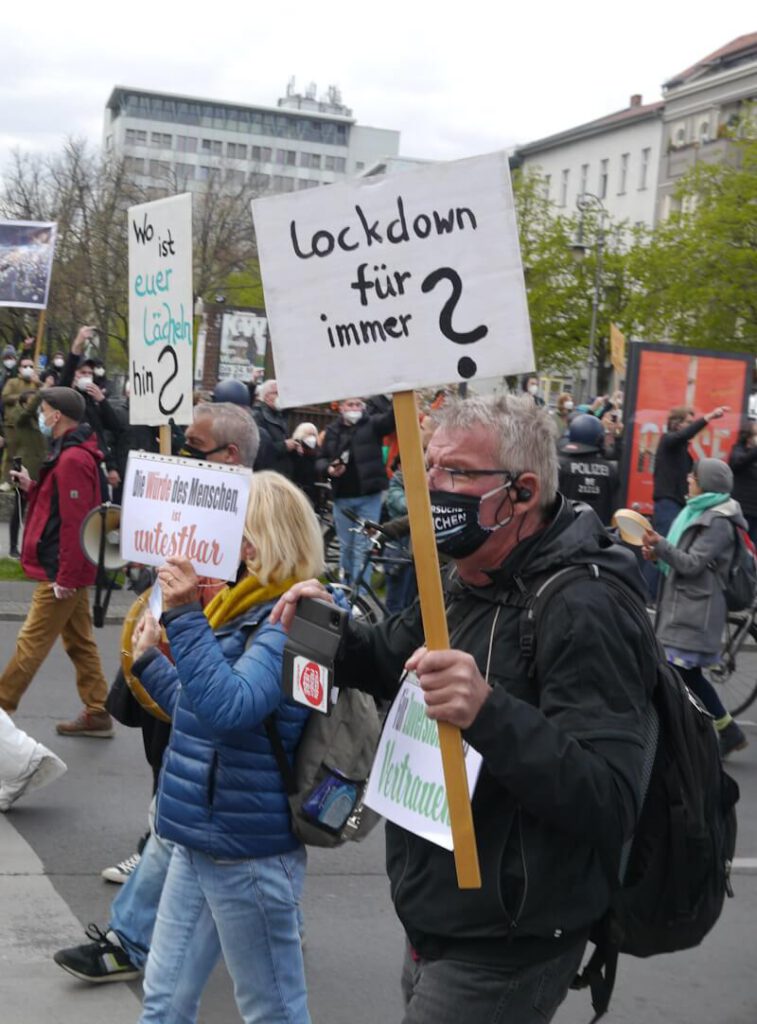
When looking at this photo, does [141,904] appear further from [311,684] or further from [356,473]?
[356,473]

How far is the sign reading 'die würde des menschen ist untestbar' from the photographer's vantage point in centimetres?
263

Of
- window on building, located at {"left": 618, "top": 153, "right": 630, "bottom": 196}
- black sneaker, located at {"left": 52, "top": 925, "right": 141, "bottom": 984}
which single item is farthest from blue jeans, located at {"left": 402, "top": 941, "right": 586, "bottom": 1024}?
window on building, located at {"left": 618, "top": 153, "right": 630, "bottom": 196}

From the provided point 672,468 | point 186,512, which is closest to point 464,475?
point 186,512

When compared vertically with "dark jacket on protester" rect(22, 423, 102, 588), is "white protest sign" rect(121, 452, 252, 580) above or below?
above

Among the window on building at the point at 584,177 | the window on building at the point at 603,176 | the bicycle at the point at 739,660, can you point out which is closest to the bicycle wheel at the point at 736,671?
the bicycle at the point at 739,660

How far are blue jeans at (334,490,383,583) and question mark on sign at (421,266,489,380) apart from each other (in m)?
9.60

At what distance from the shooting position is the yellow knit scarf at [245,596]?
373 centimetres

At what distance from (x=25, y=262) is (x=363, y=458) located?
7.43 meters

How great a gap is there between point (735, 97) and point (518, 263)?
62.9 metres

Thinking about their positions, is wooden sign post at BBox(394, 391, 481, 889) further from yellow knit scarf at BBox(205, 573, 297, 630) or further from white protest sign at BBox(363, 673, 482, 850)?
yellow knit scarf at BBox(205, 573, 297, 630)

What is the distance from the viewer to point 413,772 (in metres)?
2.78

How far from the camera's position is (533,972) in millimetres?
2580

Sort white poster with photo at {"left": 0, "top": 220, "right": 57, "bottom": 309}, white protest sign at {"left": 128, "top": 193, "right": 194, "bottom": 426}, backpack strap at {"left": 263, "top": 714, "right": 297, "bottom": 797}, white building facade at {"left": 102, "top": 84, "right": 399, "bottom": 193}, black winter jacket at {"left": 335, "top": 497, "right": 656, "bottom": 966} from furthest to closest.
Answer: white building facade at {"left": 102, "top": 84, "right": 399, "bottom": 193} < white poster with photo at {"left": 0, "top": 220, "right": 57, "bottom": 309} < white protest sign at {"left": 128, "top": 193, "right": 194, "bottom": 426} < backpack strap at {"left": 263, "top": 714, "right": 297, "bottom": 797} < black winter jacket at {"left": 335, "top": 497, "right": 656, "bottom": 966}

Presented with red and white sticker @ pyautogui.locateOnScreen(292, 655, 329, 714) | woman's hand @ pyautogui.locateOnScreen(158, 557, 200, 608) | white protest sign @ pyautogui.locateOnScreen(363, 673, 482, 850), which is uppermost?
woman's hand @ pyautogui.locateOnScreen(158, 557, 200, 608)
